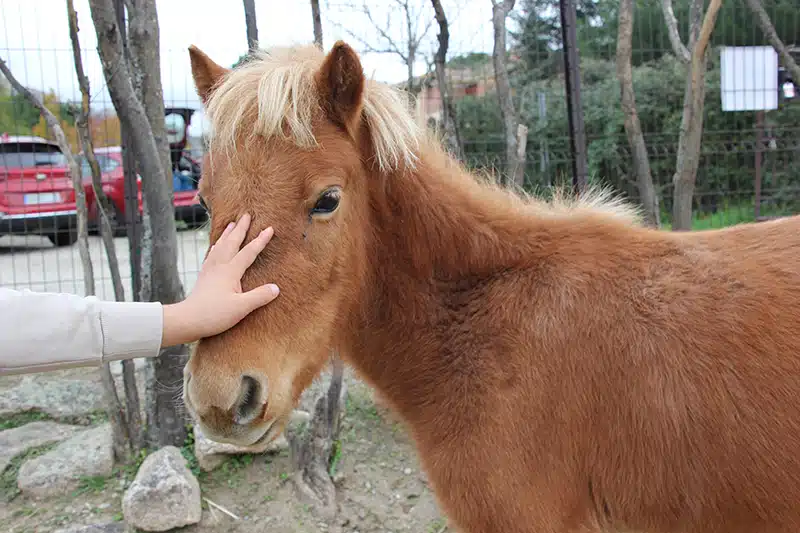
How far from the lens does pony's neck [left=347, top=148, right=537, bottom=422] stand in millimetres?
2361

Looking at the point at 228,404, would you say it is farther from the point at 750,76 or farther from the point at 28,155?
the point at 28,155

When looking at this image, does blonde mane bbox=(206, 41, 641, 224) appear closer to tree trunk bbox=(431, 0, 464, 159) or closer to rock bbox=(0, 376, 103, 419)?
tree trunk bbox=(431, 0, 464, 159)

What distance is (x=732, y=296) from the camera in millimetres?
2115

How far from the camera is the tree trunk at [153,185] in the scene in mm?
3715

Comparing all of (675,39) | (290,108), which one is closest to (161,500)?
(290,108)

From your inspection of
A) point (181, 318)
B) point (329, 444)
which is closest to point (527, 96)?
point (329, 444)

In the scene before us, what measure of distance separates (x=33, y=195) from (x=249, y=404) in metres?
7.19

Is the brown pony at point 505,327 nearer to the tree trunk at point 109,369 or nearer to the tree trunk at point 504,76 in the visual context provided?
the tree trunk at point 109,369

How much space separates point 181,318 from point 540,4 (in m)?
7.93

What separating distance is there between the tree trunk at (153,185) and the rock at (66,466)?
1.13 ft

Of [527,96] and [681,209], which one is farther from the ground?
[527,96]

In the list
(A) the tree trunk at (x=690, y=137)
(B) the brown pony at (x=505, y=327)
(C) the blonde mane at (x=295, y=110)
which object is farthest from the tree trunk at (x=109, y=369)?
(A) the tree trunk at (x=690, y=137)

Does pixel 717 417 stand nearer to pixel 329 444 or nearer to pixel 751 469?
pixel 751 469

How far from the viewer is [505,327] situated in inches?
89.2
